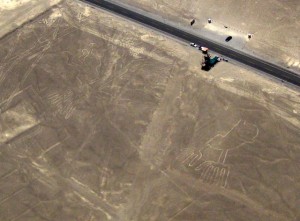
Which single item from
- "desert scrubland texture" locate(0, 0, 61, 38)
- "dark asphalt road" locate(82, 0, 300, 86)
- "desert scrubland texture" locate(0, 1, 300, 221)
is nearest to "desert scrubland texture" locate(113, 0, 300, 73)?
"dark asphalt road" locate(82, 0, 300, 86)

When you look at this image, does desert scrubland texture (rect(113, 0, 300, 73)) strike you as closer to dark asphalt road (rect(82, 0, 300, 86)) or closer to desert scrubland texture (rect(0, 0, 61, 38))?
dark asphalt road (rect(82, 0, 300, 86))

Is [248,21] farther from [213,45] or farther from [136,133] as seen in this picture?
[136,133]

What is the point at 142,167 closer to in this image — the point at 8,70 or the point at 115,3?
the point at 8,70

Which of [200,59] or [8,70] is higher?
[200,59]

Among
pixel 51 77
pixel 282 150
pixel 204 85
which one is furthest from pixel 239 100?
pixel 51 77

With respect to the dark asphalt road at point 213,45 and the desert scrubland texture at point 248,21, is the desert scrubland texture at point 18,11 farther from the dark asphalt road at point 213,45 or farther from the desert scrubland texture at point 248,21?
the desert scrubland texture at point 248,21

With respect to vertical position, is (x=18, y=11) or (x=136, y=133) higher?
(x=18, y=11)

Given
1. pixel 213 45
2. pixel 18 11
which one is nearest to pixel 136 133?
pixel 213 45
